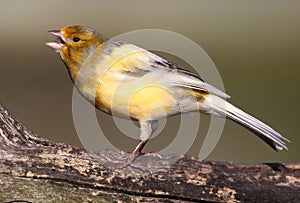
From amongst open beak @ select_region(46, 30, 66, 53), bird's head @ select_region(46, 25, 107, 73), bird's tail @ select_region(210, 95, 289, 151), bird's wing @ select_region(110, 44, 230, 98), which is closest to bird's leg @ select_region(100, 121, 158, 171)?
bird's wing @ select_region(110, 44, 230, 98)

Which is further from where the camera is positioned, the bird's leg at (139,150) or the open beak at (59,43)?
the open beak at (59,43)

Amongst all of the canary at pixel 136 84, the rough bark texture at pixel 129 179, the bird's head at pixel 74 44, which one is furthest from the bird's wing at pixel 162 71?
the rough bark texture at pixel 129 179

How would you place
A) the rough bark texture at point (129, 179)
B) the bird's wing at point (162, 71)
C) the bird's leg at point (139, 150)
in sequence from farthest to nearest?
the bird's wing at point (162, 71) < the bird's leg at point (139, 150) < the rough bark texture at point (129, 179)

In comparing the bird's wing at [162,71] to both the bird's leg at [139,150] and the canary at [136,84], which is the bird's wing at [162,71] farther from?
the bird's leg at [139,150]

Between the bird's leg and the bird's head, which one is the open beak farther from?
the bird's leg

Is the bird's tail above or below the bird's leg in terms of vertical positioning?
above

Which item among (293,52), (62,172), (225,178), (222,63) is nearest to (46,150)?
(62,172)
